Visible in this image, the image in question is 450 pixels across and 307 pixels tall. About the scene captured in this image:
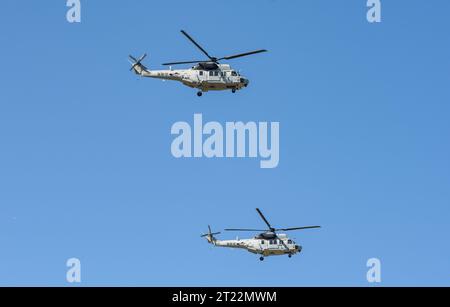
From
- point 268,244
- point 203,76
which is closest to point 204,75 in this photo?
point 203,76

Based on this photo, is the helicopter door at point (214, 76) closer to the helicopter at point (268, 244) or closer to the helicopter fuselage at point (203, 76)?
the helicopter fuselage at point (203, 76)

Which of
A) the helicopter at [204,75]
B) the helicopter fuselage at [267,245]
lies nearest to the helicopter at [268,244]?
the helicopter fuselage at [267,245]

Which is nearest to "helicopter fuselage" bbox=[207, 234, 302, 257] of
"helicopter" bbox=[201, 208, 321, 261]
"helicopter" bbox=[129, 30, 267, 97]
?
"helicopter" bbox=[201, 208, 321, 261]

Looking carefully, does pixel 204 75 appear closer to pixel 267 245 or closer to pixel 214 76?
pixel 214 76

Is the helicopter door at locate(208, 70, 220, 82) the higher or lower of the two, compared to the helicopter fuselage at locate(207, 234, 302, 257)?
higher

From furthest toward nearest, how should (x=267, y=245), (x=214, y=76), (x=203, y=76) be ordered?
1. (x=267, y=245)
2. (x=214, y=76)
3. (x=203, y=76)

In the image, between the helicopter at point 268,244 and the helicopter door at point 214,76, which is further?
the helicopter at point 268,244

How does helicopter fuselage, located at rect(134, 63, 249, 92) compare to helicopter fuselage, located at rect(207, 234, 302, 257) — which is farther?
helicopter fuselage, located at rect(207, 234, 302, 257)

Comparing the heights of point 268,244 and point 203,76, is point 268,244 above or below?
below

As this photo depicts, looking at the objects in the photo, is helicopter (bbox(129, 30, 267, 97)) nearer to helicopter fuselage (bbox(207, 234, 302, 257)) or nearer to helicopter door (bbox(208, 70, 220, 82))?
helicopter door (bbox(208, 70, 220, 82))
